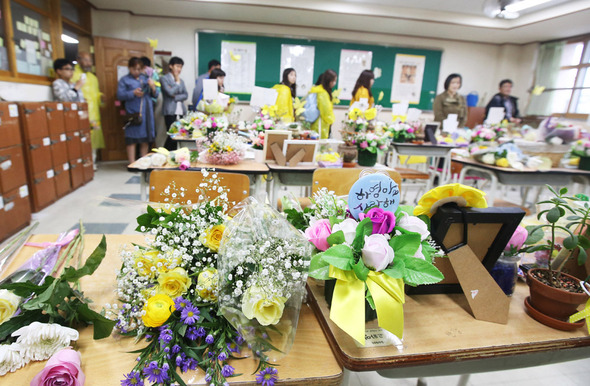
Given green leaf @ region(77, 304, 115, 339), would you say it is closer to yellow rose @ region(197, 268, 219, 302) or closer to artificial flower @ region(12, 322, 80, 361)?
artificial flower @ region(12, 322, 80, 361)

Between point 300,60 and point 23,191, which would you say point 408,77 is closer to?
point 300,60

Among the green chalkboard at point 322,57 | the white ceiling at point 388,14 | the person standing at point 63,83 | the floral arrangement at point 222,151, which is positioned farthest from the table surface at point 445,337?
the green chalkboard at point 322,57

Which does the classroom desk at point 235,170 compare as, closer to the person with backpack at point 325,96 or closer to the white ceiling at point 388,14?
the person with backpack at point 325,96

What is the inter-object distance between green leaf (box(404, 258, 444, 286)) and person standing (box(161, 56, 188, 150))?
5.93m

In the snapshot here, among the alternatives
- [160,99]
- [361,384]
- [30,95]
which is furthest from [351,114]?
[160,99]

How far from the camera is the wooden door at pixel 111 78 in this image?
5.91 meters

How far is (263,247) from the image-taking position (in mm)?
663

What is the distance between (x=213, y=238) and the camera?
0.80 metres

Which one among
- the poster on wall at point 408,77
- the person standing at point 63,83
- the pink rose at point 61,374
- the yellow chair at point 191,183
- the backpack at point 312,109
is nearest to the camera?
the pink rose at point 61,374

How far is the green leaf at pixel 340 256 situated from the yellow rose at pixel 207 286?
0.87 feet

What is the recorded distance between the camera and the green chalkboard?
6812mm

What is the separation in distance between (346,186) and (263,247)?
3.88 feet

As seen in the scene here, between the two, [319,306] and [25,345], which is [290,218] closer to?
[319,306]

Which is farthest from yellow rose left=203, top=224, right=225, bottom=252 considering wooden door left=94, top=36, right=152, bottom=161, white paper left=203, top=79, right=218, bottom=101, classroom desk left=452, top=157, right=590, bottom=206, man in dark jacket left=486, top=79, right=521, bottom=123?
man in dark jacket left=486, top=79, right=521, bottom=123
